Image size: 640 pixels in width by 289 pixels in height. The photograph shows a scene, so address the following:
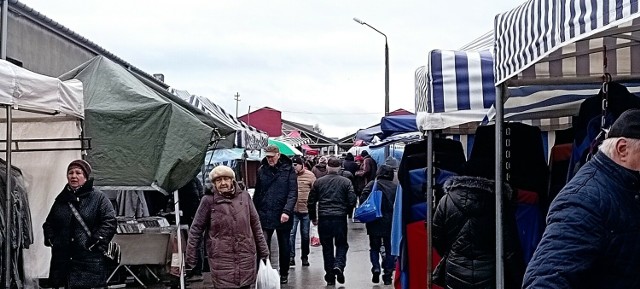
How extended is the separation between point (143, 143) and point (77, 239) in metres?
2.26

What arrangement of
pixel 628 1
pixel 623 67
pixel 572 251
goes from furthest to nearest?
pixel 623 67
pixel 572 251
pixel 628 1

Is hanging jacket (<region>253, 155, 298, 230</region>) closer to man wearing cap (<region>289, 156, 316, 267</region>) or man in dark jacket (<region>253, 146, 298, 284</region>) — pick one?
man in dark jacket (<region>253, 146, 298, 284</region>)

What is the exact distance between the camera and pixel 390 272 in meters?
11.5

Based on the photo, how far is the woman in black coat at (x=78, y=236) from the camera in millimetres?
6988

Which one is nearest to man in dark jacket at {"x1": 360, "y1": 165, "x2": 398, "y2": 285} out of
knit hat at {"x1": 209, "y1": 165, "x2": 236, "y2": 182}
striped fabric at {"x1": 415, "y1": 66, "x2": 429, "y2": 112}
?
knit hat at {"x1": 209, "y1": 165, "x2": 236, "y2": 182}

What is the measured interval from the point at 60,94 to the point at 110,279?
4137 mm

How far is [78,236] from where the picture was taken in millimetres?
6992

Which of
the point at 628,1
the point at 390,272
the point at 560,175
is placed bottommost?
the point at 390,272

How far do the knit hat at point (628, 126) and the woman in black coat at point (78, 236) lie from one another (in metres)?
5.05

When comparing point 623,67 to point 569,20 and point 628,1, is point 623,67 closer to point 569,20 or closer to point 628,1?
point 569,20

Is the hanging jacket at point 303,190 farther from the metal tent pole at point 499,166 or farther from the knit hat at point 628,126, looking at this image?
the knit hat at point 628,126

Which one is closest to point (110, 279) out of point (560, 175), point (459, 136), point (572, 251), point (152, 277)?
point (152, 277)

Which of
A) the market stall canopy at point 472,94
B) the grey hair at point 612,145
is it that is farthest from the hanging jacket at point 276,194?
the grey hair at point 612,145

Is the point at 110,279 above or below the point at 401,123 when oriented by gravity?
below
